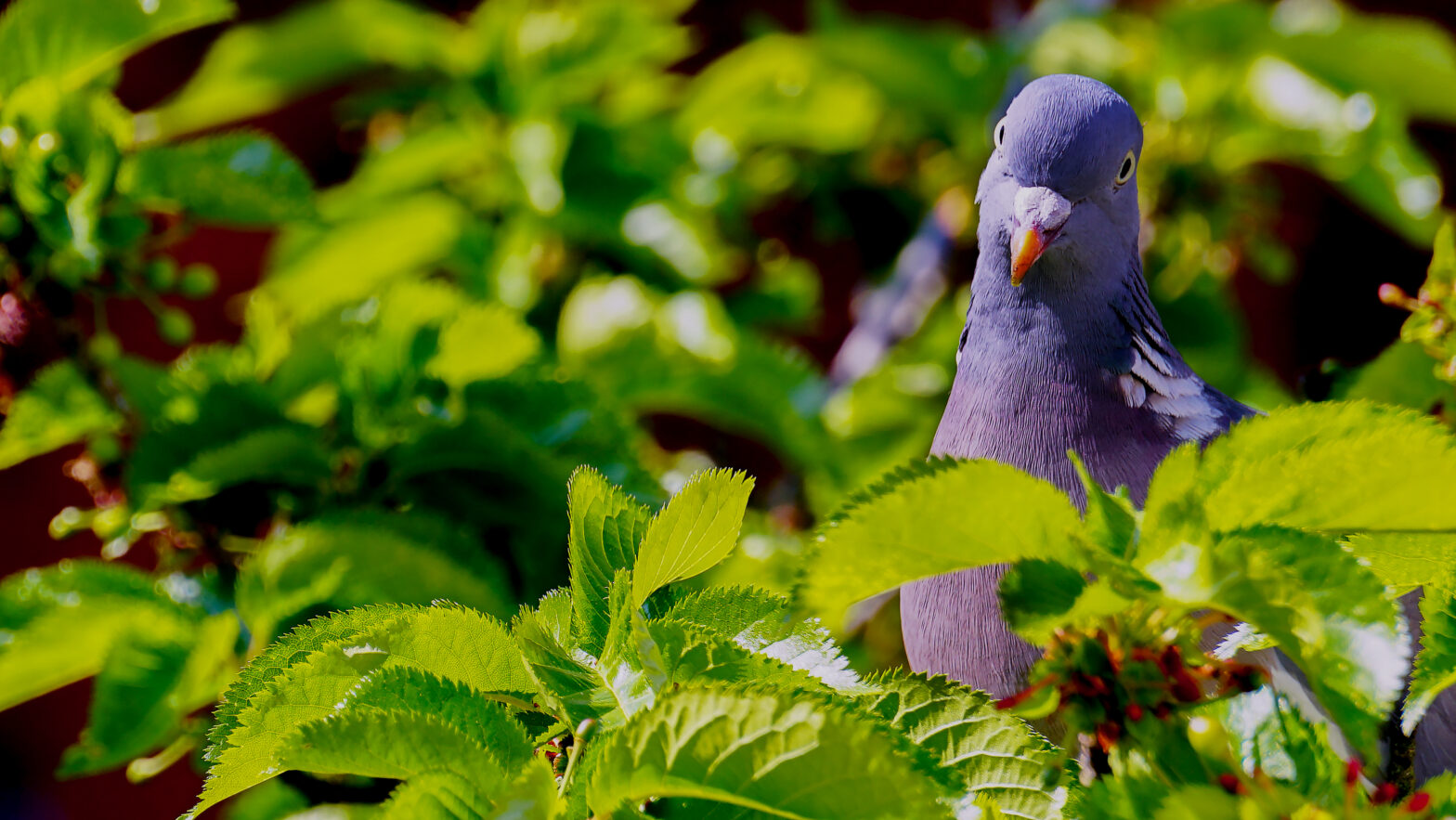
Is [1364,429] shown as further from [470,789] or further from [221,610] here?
[221,610]

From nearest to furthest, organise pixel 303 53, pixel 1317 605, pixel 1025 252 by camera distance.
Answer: pixel 1317 605, pixel 1025 252, pixel 303 53

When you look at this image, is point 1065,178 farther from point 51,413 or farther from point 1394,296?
point 51,413

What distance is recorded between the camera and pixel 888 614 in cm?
129

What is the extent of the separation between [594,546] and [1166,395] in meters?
0.37

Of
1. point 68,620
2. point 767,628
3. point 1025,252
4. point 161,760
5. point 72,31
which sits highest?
point 72,31

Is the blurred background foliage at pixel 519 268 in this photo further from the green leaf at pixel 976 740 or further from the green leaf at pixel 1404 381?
the green leaf at pixel 976 740

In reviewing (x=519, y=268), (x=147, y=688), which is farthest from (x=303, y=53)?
(x=147, y=688)

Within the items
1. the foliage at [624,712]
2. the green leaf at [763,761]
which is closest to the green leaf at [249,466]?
the foliage at [624,712]

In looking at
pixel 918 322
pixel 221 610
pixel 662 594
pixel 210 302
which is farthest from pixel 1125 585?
pixel 210 302

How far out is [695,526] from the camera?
1.84ft

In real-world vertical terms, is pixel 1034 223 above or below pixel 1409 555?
above

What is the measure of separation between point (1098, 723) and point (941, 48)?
134 centimetres

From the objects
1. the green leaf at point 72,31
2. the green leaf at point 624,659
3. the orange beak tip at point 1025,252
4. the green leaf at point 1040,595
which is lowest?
the green leaf at point 624,659

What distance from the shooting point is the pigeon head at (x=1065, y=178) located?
0.69 metres
